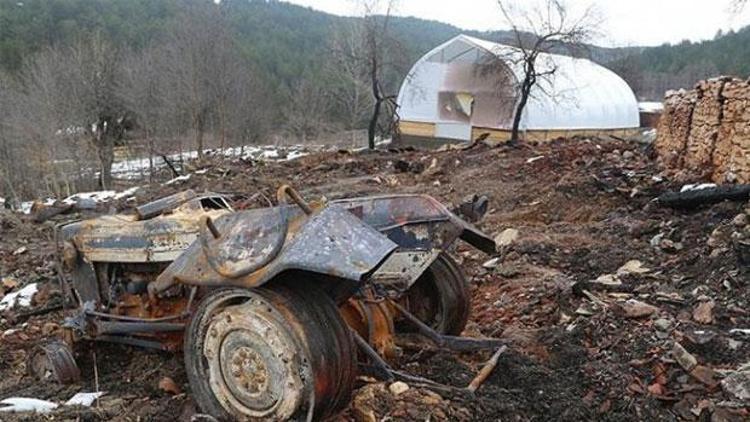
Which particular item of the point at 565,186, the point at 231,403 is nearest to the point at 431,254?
the point at 231,403

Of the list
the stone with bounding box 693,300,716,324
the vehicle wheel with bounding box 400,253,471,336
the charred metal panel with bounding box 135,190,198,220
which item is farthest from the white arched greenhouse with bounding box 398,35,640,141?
the charred metal panel with bounding box 135,190,198,220

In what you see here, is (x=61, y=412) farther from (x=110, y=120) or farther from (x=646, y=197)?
(x=110, y=120)

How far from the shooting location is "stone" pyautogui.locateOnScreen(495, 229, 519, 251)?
28.1ft

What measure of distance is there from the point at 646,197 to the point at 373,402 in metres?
8.46

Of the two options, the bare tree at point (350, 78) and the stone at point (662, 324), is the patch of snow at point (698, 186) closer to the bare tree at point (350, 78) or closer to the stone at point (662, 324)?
the stone at point (662, 324)

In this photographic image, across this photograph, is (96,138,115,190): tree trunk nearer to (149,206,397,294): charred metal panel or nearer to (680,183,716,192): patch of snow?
(680,183,716,192): patch of snow

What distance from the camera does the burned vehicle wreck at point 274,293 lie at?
10.0 feet

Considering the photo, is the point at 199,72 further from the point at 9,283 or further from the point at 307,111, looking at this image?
the point at 9,283

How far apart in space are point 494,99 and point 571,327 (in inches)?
944

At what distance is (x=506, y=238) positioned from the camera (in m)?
8.88

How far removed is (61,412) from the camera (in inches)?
147

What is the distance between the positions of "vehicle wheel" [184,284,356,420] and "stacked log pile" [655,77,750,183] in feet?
24.9

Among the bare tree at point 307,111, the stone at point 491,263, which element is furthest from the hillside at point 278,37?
the stone at point 491,263

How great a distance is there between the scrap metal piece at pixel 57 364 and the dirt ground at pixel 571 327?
0.26ft
